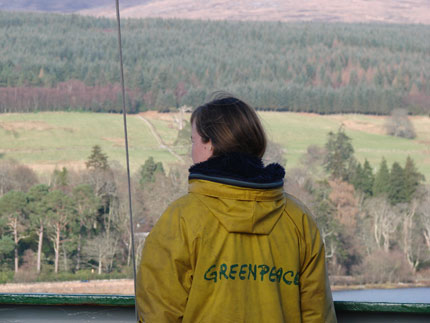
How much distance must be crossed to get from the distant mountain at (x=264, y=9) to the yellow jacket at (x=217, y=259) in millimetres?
55213

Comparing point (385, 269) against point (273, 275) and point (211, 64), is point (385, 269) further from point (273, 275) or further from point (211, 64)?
point (273, 275)

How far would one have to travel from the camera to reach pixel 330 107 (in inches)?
1854

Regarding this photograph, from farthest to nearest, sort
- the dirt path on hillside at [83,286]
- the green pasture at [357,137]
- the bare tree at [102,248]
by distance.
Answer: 1. the green pasture at [357,137]
2. the bare tree at [102,248]
3. the dirt path on hillside at [83,286]

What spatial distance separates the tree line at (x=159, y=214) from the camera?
1288 inches

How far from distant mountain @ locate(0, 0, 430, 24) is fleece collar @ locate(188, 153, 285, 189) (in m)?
55.2

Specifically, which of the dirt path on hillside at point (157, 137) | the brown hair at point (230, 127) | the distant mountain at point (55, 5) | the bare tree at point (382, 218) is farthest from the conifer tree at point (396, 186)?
the brown hair at point (230, 127)

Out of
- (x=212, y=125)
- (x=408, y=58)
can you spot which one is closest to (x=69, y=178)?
(x=408, y=58)

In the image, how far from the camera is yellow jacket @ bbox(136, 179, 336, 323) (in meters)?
0.92

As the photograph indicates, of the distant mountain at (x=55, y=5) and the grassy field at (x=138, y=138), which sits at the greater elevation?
the distant mountain at (x=55, y=5)

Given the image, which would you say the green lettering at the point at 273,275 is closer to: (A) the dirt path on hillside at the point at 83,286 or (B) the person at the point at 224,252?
(B) the person at the point at 224,252

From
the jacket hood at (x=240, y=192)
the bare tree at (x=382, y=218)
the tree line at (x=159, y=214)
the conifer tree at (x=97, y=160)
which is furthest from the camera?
the conifer tree at (x=97, y=160)

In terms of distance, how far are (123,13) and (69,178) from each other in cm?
2589

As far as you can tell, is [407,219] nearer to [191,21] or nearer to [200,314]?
[191,21]

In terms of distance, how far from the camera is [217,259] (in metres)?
0.92
